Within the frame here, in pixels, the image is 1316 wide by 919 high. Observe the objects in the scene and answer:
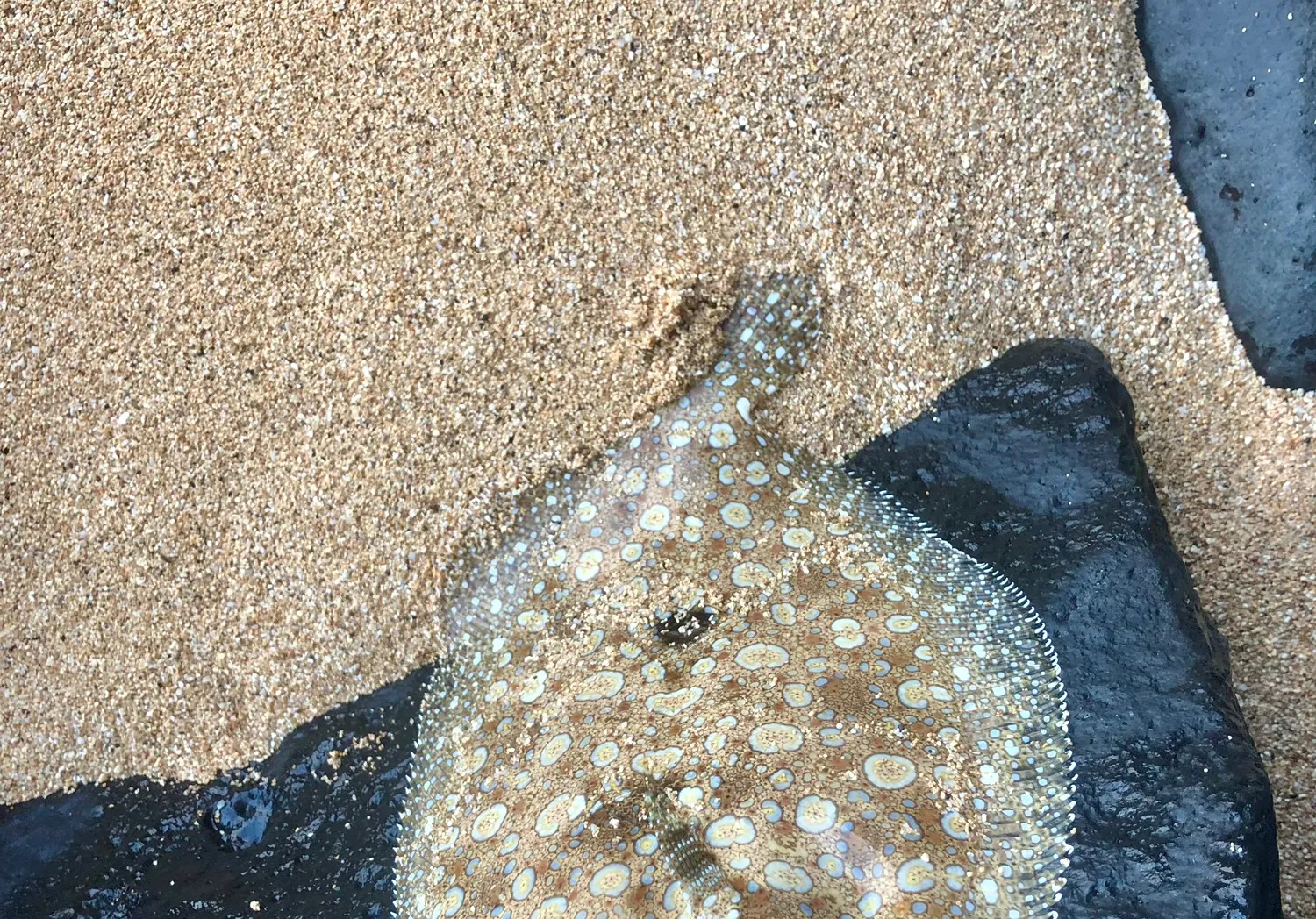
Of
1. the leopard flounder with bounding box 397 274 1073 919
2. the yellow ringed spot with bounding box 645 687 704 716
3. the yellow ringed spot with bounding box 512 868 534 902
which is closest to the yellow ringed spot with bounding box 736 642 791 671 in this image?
the leopard flounder with bounding box 397 274 1073 919

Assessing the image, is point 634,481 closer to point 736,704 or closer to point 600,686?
point 600,686

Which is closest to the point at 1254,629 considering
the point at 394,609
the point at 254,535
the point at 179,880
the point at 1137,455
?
the point at 1137,455

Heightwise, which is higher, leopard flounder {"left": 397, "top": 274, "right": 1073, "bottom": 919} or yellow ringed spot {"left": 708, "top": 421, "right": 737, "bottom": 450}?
yellow ringed spot {"left": 708, "top": 421, "right": 737, "bottom": 450}

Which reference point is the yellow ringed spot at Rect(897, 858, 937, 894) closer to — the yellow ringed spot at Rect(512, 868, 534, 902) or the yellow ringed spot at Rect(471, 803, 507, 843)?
the yellow ringed spot at Rect(512, 868, 534, 902)

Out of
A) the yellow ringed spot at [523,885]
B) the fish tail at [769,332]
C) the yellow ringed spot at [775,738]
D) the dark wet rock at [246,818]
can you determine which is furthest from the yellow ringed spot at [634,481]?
the dark wet rock at [246,818]

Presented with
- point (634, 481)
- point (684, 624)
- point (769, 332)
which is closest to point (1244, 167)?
point (769, 332)

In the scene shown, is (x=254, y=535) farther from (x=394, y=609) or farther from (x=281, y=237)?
(x=281, y=237)
